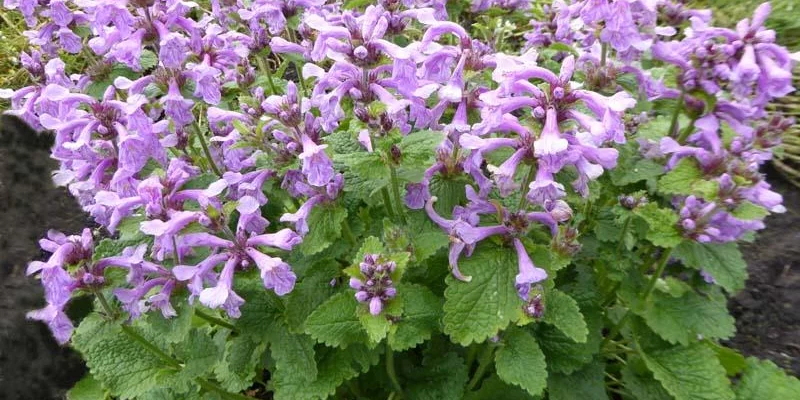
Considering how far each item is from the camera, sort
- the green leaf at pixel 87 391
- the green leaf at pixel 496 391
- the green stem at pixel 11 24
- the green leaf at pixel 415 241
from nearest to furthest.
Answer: the green leaf at pixel 415 241
the green leaf at pixel 496 391
the green leaf at pixel 87 391
the green stem at pixel 11 24

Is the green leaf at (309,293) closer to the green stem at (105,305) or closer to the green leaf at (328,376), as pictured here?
the green leaf at (328,376)

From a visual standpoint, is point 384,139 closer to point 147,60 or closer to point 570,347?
point 570,347

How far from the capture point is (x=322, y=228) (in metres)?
2.34

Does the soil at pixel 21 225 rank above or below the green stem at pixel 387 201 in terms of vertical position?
below

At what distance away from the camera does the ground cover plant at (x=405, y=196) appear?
2100mm

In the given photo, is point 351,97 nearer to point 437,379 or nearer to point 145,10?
point 145,10

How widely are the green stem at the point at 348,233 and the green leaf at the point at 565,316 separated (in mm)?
777

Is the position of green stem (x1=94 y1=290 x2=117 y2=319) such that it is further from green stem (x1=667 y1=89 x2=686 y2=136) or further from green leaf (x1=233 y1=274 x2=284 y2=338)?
green stem (x1=667 y1=89 x2=686 y2=136)

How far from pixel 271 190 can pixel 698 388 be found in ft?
6.30

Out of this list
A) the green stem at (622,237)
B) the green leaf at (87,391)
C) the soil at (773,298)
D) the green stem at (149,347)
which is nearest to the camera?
the green stem at (149,347)

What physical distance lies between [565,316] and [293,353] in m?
1.02

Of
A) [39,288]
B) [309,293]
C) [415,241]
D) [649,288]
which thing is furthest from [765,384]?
[39,288]

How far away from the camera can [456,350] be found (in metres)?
2.94

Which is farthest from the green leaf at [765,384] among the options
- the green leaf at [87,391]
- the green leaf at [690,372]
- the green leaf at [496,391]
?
the green leaf at [87,391]
